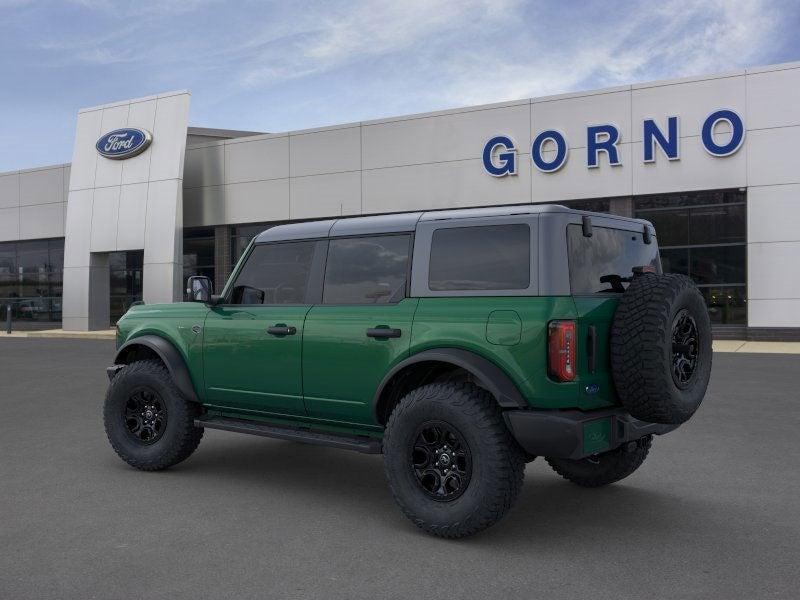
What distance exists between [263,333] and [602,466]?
2.71 metres

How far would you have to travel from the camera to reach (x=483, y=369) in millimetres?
4465

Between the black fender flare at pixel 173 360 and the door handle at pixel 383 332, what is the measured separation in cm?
192

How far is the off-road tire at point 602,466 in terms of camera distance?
18.0ft

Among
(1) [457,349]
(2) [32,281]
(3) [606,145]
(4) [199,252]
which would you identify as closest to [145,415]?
(1) [457,349]

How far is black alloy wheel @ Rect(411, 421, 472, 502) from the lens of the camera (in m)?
4.51

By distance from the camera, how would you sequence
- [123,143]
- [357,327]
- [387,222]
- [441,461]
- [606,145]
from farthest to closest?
[123,143]
[606,145]
[387,222]
[357,327]
[441,461]

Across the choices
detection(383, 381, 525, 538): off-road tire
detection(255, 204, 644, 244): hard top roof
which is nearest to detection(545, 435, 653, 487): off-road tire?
detection(383, 381, 525, 538): off-road tire

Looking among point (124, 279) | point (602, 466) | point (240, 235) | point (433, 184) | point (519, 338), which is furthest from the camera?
point (124, 279)

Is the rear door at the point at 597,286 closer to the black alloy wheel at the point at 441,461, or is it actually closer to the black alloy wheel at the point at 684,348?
the black alloy wheel at the point at 684,348

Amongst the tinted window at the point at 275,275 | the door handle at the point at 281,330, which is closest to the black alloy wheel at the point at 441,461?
the door handle at the point at 281,330

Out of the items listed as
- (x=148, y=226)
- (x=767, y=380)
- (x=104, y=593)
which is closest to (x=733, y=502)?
(x=104, y=593)

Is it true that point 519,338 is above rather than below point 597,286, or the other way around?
below

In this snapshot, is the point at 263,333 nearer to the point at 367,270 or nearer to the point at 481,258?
the point at 367,270

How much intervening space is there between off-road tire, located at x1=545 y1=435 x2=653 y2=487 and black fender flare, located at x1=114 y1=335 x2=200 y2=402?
9.51 ft
